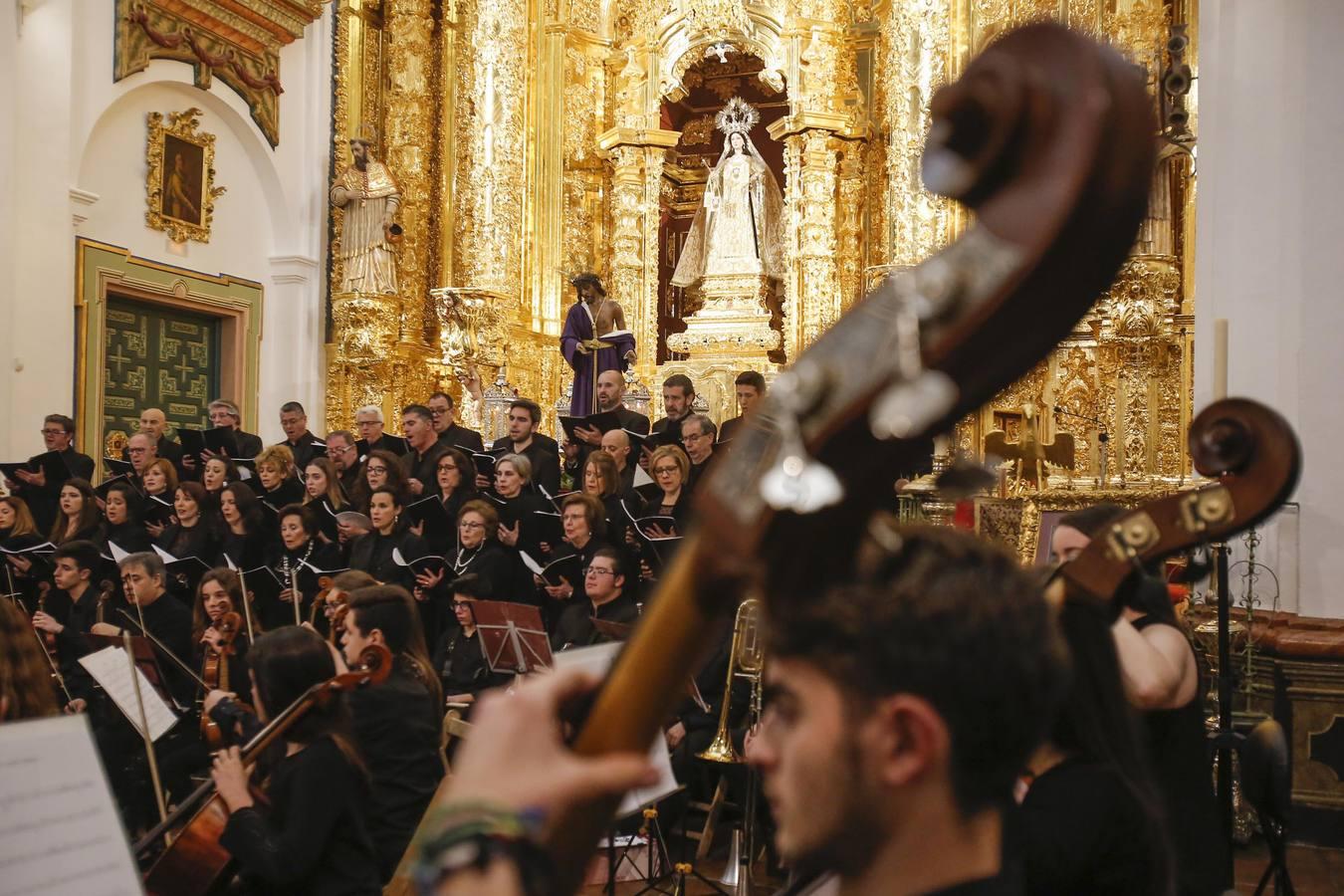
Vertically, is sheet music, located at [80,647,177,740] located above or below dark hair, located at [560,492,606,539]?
below

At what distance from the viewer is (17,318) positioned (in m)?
10.3

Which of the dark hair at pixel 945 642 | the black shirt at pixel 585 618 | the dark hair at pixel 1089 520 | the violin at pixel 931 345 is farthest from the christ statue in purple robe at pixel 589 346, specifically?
the violin at pixel 931 345

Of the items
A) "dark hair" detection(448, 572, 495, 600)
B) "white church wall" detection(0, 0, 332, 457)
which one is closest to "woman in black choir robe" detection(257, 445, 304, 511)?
"white church wall" detection(0, 0, 332, 457)

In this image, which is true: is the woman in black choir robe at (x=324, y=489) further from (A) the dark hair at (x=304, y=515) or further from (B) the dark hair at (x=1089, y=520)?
(B) the dark hair at (x=1089, y=520)

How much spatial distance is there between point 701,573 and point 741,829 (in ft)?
13.6

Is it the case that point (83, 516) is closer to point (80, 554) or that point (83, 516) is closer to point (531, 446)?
Answer: point (80, 554)

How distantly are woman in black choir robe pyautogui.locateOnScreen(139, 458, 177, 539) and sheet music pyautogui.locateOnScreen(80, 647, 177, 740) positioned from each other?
446 cm

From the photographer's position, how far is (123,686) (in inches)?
163

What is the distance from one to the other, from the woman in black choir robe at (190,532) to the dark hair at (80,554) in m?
1.16

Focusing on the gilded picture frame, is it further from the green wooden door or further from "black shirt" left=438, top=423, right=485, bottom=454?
"black shirt" left=438, top=423, right=485, bottom=454

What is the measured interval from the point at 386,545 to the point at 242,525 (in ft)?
3.62

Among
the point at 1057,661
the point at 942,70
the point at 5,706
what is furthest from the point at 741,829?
the point at 942,70

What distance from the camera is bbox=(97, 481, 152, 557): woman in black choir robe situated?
308 inches

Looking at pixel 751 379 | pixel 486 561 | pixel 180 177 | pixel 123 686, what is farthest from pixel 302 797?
pixel 180 177
